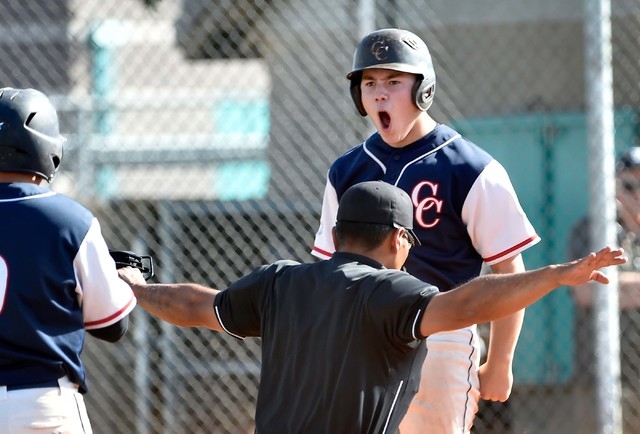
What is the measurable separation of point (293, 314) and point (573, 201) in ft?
17.9

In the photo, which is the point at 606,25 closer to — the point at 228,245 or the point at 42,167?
the point at 228,245

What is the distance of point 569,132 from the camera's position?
8.51m

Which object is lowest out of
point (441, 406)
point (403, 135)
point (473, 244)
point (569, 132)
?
point (441, 406)

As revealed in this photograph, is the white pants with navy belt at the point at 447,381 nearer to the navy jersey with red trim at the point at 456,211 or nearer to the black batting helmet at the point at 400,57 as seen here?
the navy jersey with red trim at the point at 456,211

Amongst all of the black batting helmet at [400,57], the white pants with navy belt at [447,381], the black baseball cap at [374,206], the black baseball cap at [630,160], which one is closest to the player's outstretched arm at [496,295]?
the black baseball cap at [374,206]

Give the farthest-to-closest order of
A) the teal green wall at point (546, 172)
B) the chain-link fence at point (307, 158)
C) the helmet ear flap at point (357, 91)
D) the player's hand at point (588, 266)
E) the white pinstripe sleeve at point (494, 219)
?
1. the teal green wall at point (546, 172)
2. the chain-link fence at point (307, 158)
3. the helmet ear flap at point (357, 91)
4. the white pinstripe sleeve at point (494, 219)
5. the player's hand at point (588, 266)

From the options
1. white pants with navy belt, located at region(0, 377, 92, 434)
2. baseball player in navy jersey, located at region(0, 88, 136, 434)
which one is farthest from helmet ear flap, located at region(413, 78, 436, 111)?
white pants with navy belt, located at region(0, 377, 92, 434)

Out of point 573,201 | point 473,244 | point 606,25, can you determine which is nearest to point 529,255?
point 573,201

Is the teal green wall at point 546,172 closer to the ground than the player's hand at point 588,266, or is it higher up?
higher up

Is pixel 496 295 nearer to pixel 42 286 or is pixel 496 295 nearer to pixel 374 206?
pixel 374 206

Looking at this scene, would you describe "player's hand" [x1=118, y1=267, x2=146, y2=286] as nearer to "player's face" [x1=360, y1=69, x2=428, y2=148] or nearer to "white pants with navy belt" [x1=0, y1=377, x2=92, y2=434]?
"white pants with navy belt" [x1=0, y1=377, x2=92, y2=434]

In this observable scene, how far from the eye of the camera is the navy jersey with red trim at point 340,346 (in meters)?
3.23

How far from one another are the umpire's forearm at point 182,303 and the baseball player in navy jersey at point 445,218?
0.89 meters

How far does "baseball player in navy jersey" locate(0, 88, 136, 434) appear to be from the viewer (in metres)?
3.59
